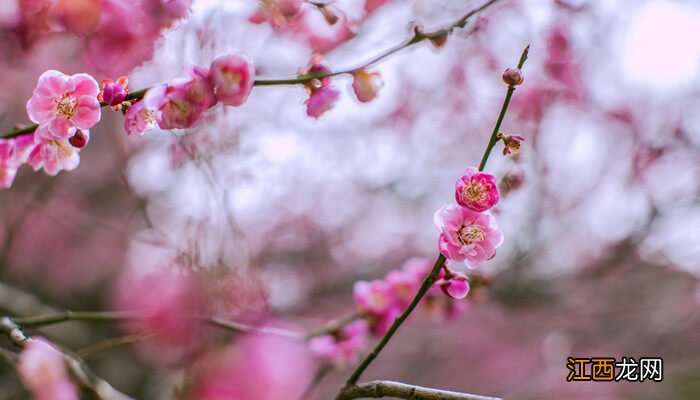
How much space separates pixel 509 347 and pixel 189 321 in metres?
3.83

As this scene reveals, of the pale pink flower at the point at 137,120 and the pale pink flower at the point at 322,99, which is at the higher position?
the pale pink flower at the point at 322,99

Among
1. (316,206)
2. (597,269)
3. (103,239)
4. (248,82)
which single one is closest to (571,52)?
(597,269)

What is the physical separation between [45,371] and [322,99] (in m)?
0.98

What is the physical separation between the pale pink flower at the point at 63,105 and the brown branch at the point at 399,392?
2.33ft

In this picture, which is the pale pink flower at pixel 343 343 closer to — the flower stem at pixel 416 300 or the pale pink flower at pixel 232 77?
the flower stem at pixel 416 300

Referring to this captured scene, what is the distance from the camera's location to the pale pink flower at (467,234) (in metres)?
1.10

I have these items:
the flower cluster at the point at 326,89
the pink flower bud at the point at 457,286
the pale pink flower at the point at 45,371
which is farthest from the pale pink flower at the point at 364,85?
the pale pink flower at the point at 45,371

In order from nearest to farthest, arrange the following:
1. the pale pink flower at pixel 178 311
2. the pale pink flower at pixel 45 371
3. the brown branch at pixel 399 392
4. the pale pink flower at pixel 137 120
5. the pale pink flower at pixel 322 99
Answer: the brown branch at pixel 399 392, the pale pink flower at pixel 137 120, the pale pink flower at pixel 322 99, the pale pink flower at pixel 45 371, the pale pink flower at pixel 178 311

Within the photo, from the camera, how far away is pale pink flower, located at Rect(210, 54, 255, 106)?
110 centimetres

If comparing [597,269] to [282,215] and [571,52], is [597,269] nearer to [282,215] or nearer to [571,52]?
[571,52]

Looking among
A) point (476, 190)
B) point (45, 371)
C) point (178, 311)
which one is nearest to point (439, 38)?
point (476, 190)

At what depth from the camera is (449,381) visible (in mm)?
5168

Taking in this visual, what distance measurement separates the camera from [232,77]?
1.10 meters

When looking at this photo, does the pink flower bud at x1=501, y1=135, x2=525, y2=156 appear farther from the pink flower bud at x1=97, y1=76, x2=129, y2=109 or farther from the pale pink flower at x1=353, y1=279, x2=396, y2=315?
the pale pink flower at x1=353, y1=279, x2=396, y2=315
